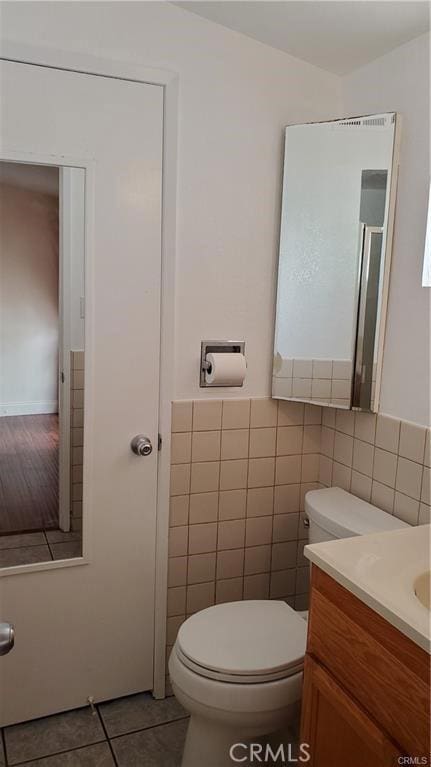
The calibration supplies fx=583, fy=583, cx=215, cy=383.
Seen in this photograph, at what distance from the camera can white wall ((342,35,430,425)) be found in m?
1.73

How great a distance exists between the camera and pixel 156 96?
182 cm

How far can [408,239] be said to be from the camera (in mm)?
1793

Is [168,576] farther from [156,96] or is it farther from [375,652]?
[156,96]

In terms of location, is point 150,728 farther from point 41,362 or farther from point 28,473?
point 41,362

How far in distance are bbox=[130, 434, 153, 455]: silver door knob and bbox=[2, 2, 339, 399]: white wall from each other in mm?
191

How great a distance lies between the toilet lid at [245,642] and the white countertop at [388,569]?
387 millimetres

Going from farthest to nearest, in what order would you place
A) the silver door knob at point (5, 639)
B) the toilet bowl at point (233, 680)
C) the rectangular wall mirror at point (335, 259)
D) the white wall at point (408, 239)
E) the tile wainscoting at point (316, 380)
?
the tile wainscoting at point (316, 380) → the rectangular wall mirror at point (335, 259) → the white wall at point (408, 239) → the toilet bowl at point (233, 680) → the silver door knob at point (5, 639)

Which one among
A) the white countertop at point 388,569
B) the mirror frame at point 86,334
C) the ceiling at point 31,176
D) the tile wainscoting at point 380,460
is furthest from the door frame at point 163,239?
the white countertop at point 388,569

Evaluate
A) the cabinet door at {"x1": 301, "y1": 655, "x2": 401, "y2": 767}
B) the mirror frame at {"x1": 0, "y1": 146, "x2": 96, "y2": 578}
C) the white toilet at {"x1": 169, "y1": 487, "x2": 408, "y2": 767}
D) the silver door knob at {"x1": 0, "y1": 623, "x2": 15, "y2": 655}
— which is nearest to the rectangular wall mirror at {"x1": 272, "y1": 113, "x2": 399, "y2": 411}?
the white toilet at {"x1": 169, "y1": 487, "x2": 408, "y2": 767}

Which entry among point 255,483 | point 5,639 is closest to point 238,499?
point 255,483

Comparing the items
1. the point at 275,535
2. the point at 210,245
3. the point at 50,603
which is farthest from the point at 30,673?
the point at 210,245

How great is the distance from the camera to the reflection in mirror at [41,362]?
175 cm

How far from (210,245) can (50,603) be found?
1291 mm

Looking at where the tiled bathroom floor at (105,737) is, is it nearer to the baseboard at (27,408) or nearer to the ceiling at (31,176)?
the baseboard at (27,408)
